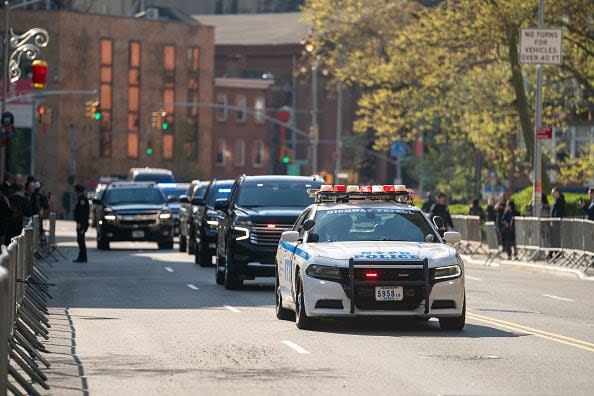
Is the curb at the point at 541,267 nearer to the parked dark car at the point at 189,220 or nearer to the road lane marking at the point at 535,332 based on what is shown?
the parked dark car at the point at 189,220

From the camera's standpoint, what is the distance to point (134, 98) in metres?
127

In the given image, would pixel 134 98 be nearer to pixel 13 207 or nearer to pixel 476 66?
pixel 476 66

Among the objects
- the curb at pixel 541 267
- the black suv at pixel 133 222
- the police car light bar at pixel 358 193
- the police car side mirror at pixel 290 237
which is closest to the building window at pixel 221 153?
the black suv at pixel 133 222

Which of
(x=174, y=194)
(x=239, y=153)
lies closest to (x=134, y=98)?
(x=239, y=153)

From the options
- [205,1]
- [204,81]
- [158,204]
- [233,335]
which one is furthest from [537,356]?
[205,1]

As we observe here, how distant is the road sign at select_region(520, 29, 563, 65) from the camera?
145 feet

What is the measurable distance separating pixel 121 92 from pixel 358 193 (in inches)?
4106

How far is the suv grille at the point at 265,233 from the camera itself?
97.6 ft

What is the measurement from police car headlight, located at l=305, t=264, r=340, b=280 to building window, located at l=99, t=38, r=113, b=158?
10490cm

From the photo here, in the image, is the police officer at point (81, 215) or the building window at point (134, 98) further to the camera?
the building window at point (134, 98)

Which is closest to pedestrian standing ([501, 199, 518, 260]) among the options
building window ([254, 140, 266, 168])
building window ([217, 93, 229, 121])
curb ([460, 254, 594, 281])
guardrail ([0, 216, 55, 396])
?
curb ([460, 254, 594, 281])

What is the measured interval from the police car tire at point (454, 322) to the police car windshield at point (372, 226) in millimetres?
1170

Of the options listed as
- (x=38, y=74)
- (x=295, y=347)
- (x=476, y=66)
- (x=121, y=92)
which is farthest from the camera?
(x=121, y=92)

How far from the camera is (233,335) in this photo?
65.7 feet
